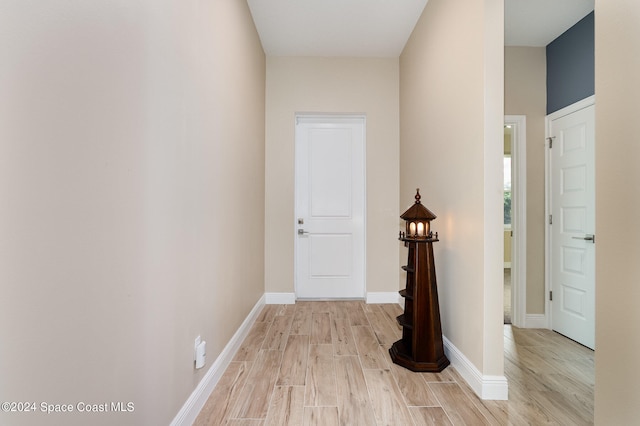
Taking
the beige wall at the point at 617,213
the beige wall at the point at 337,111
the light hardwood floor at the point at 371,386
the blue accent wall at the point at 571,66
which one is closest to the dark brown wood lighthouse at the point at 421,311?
the light hardwood floor at the point at 371,386

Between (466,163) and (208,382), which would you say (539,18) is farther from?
(208,382)

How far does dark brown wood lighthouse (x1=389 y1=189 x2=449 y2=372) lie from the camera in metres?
2.05

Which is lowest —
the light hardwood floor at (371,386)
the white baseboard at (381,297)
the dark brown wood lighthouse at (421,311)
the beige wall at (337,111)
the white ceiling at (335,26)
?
the light hardwood floor at (371,386)

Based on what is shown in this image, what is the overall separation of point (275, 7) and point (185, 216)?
7.56ft

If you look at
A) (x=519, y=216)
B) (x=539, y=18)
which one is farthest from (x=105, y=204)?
(x=539, y=18)

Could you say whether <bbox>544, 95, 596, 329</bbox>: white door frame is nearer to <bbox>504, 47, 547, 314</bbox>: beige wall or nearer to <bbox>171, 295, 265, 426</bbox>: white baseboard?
<bbox>504, 47, 547, 314</bbox>: beige wall

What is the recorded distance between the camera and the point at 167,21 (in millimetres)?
1282

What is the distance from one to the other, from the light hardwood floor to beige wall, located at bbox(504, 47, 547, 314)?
1.77ft

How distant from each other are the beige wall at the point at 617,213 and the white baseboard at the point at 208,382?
1.70 meters

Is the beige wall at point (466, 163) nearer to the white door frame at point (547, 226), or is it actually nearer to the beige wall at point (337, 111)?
the beige wall at point (337, 111)

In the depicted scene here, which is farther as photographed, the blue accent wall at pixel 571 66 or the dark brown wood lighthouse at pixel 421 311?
the blue accent wall at pixel 571 66

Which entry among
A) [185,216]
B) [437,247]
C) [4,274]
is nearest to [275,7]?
[185,216]

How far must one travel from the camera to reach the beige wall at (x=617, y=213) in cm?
99

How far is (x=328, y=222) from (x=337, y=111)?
53.0 inches
